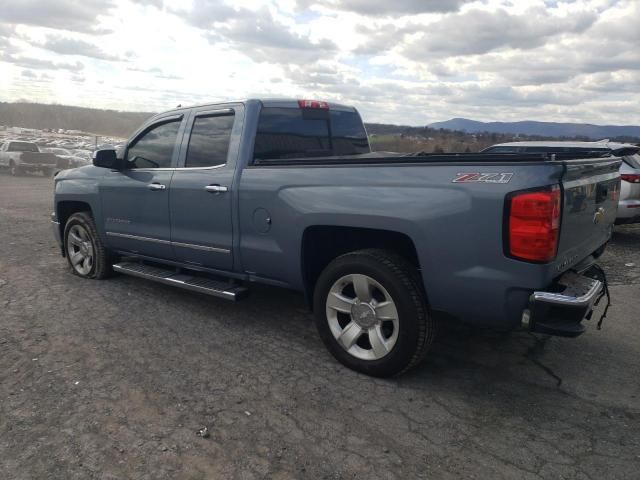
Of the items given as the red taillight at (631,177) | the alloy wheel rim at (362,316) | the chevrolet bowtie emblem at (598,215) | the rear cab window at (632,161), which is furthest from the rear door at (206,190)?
the rear cab window at (632,161)

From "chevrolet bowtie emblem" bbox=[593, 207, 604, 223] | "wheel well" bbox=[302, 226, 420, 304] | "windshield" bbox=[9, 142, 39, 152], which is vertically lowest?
"wheel well" bbox=[302, 226, 420, 304]

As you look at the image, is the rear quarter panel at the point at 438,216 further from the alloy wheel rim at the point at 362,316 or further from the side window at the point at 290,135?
the side window at the point at 290,135

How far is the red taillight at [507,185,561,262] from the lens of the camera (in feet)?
9.52

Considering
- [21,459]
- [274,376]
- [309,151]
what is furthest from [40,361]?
[309,151]

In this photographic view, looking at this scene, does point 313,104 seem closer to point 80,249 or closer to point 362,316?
point 362,316

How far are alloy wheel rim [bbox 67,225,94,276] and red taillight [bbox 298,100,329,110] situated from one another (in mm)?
2948

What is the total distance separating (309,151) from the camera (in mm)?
4945

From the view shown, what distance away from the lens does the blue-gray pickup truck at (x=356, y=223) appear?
9.94 feet

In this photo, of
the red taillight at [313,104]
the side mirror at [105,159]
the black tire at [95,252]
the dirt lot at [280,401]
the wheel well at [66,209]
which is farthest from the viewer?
the wheel well at [66,209]

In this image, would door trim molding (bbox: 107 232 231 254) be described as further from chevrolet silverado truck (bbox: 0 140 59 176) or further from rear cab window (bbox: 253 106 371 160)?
chevrolet silverado truck (bbox: 0 140 59 176)

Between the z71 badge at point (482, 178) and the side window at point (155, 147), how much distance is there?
117 inches

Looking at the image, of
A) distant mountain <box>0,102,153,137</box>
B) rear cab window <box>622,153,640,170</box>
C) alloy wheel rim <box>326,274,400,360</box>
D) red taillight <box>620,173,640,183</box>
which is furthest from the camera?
distant mountain <box>0,102,153,137</box>

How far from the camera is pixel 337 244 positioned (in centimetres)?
411

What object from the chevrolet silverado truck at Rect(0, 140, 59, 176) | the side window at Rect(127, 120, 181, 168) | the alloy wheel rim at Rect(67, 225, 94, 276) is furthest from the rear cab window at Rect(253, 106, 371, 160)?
the chevrolet silverado truck at Rect(0, 140, 59, 176)
